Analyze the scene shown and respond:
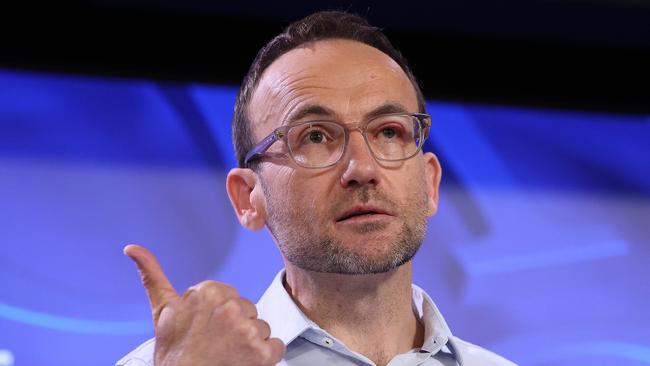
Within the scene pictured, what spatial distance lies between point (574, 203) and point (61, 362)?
2.12 metres

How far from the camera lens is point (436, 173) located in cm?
219

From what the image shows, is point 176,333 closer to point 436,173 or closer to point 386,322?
point 386,322

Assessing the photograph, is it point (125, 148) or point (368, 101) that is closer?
point (368, 101)

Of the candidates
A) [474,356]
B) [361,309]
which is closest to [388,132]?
[361,309]

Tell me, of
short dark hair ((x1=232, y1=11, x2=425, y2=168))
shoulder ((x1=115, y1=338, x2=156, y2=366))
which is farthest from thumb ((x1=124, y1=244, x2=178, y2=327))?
short dark hair ((x1=232, y1=11, x2=425, y2=168))

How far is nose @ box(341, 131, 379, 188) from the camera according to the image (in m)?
1.80

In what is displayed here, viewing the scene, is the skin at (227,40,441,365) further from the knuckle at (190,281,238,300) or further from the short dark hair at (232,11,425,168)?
the knuckle at (190,281,238,300)

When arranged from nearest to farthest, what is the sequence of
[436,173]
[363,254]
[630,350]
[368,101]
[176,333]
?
1. [176,333]
2. [363,254]
3. [368,101]
4. [436,173]
5. [630,350]

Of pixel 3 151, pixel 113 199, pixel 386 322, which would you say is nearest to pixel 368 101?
pixel 386 322

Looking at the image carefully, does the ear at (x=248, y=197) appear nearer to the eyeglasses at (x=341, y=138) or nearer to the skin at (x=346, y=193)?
the skin at (x=346, y=193)

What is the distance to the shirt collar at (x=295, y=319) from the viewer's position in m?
1.85

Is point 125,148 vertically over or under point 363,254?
over

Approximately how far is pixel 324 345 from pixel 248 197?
486mm

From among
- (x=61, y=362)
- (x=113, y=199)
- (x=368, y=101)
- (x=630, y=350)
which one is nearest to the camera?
(x=368, y=101)
